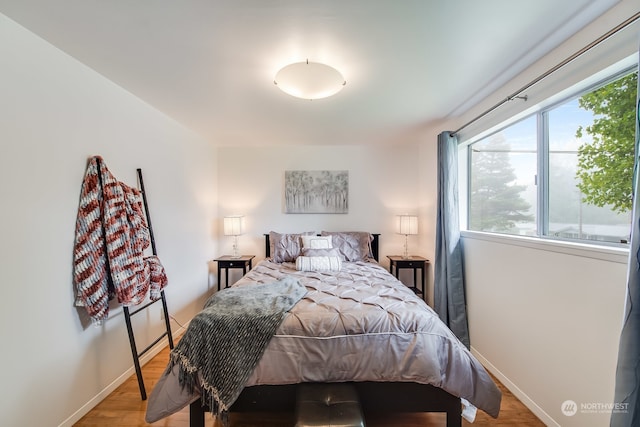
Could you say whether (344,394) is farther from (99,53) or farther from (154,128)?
(154,128)

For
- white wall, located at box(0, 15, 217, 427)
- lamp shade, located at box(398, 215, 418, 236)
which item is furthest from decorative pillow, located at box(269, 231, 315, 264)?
white wall, located at box(0, 15, 217, 427)

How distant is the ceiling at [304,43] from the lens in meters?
A: 1.30

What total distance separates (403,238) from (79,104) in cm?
377

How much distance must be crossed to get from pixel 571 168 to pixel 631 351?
1.11 metres

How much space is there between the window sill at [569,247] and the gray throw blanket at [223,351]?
179cm

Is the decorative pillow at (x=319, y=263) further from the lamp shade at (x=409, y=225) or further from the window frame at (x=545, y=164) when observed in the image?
the window frame at (x=545, y=164)

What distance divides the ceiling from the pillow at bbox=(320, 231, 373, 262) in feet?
5.65

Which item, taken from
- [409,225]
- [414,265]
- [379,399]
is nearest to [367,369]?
[379,399]

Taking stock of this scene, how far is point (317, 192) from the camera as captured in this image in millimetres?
3846

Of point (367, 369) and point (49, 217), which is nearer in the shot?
point (367, 369)

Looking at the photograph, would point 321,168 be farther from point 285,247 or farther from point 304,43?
point 304,43

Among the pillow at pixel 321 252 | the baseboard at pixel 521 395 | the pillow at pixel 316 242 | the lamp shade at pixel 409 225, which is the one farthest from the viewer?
the lamp shade at pixel 409 225

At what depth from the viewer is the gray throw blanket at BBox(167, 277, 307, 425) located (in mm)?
1424
